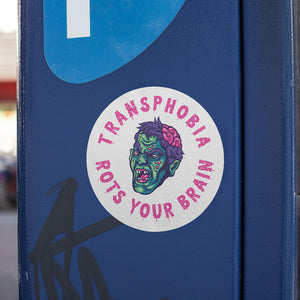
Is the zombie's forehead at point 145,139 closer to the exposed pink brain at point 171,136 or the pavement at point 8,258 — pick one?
the exposed pink brain at point 171,136

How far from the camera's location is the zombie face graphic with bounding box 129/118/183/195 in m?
0.63

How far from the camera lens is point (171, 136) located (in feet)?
2.07

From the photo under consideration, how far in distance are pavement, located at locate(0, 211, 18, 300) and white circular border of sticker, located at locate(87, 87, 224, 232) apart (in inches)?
84.4

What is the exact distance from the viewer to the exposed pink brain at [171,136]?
628mm

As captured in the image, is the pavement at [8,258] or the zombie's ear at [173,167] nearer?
the zombie's ear at [173,167]

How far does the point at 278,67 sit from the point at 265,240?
0.26 m

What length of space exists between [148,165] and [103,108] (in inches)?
4.6

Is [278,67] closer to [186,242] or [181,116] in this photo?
[181,116]

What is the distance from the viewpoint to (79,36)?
0.66m

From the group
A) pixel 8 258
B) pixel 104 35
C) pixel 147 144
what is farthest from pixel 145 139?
pixel 8 258

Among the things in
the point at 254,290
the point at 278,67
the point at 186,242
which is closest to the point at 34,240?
the point at 186,242

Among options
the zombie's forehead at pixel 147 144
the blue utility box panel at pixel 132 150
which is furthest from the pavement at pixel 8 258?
the zombie's forehead at pixel 147 144

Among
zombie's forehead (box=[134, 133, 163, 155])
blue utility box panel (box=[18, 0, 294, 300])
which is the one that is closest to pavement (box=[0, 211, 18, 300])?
blue utility box panel (box=[18, 0, 294, 300])

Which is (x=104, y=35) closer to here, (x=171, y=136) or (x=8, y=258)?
(x=171, y=136)
